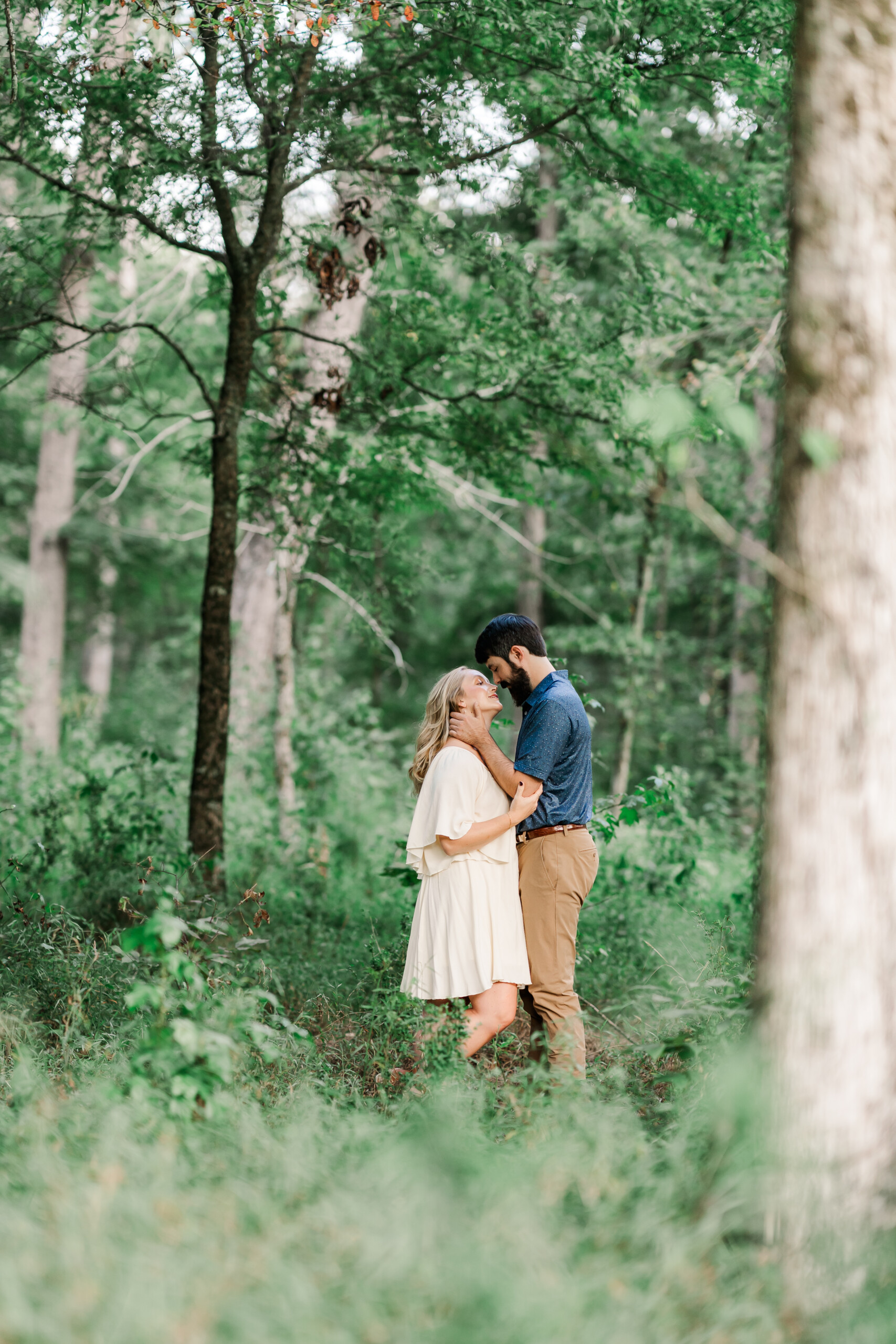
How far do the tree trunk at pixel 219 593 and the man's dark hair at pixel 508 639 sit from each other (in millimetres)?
2525

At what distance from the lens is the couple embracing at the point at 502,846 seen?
434cm

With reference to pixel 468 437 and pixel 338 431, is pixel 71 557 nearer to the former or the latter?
pixel 338 431

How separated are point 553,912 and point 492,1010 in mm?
558

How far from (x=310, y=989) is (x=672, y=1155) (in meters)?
2.94

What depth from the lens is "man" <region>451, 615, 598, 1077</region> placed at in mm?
4531

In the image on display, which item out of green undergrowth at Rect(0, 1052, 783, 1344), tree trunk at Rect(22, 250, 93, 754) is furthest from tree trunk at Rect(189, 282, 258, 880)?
tree trunk at Rect(22, 250, 93, 754)

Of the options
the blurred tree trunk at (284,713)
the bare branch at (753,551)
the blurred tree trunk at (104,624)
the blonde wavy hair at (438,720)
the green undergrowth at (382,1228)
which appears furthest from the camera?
the blurred tree trunk at (104,624)

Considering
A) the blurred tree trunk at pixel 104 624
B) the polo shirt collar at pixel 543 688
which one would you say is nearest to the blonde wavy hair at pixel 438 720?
the polo shirt collar at pixel 543 688

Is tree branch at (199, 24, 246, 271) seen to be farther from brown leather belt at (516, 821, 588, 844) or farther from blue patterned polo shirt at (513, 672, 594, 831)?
brown leather belt at (516, 821, 588, 844)

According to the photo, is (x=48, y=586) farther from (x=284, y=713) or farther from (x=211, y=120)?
(x=211, y=120)

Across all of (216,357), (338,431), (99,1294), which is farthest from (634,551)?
(99,1294)

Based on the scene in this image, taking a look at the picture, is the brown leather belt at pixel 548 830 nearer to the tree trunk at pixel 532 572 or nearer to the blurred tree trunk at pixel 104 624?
the tree trunk at pixel 532 572

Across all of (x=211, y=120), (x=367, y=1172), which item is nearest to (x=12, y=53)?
(x=211, y=120)

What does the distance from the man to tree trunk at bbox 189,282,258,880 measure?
257cm
